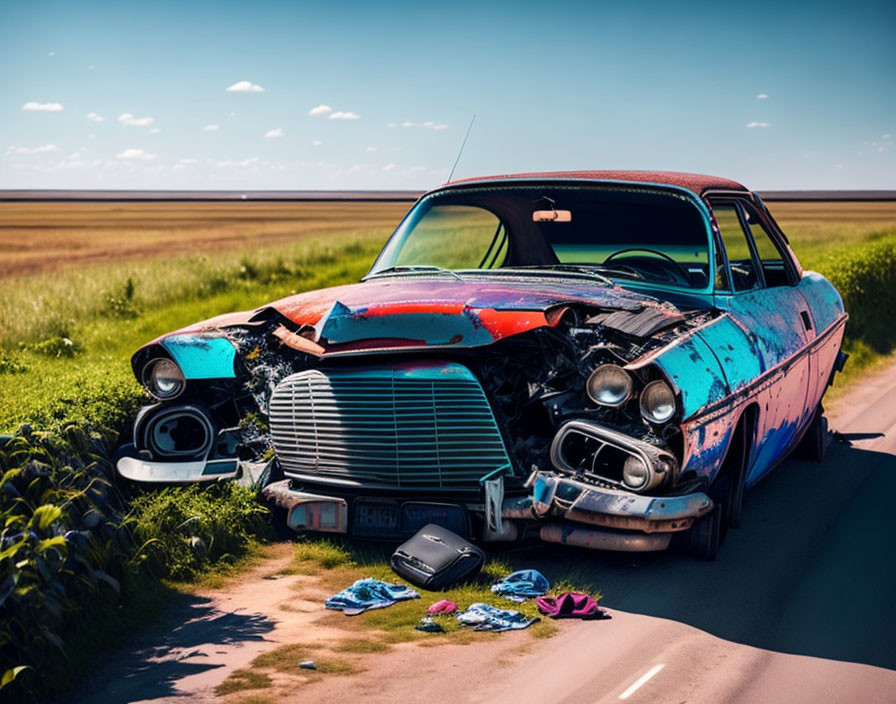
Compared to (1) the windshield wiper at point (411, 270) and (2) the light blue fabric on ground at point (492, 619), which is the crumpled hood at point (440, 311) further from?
(2) the light blue fabric on ground at point (492, 619)

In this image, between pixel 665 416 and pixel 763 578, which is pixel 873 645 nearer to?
pixel 763 578

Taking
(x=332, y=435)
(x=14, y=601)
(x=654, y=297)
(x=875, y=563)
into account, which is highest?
(x=654, y=297)

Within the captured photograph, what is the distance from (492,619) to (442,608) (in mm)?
270

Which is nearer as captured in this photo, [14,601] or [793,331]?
[14,601]

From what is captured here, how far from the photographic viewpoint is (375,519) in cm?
554

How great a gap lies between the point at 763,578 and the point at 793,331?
6.57 feet

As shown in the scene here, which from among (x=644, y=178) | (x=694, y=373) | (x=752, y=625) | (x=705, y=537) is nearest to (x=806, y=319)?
(x=644, y=178)

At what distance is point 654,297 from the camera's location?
618 cm

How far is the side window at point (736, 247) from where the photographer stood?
680cm

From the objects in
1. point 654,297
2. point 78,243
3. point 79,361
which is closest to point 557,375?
point 654,297

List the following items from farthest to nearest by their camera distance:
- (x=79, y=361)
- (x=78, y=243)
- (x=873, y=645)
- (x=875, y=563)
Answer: (x=78, y=243)
(x=79, y=361)
(x=875, y=563)
(x=873, y=645)

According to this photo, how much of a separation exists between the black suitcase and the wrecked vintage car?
15 centimetres

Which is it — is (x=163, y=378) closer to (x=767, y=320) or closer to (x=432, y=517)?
(x=432, y=517)

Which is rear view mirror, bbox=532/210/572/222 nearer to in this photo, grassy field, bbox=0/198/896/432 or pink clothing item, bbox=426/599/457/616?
pink clothing item, bbox=426/599/457/616
